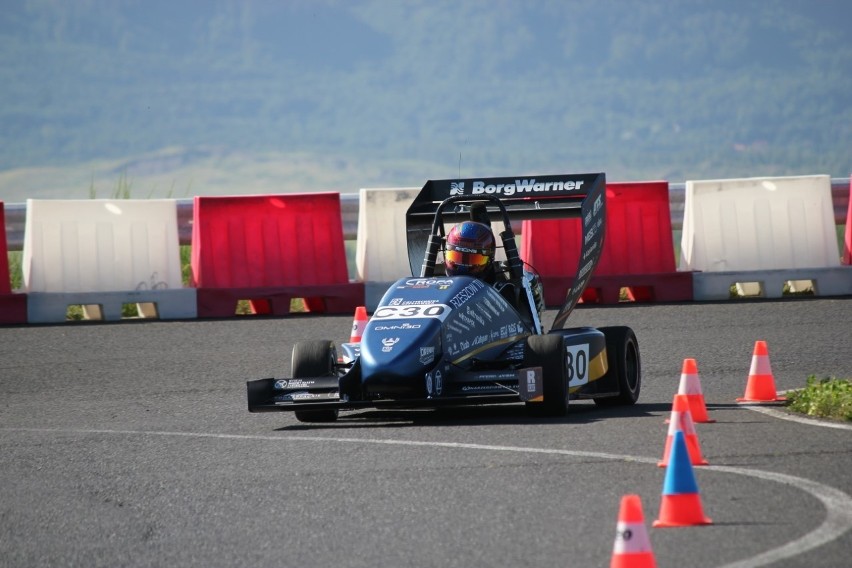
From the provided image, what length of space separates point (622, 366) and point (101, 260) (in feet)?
26.1

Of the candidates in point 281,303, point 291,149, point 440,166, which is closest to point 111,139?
point 291,149

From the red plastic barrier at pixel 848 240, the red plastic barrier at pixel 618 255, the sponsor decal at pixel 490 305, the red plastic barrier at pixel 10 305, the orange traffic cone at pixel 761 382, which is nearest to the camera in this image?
the orange traffic cone at pixel 761 382

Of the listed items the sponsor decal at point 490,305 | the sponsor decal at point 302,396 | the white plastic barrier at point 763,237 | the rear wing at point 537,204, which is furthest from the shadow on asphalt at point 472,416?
the white plastic barrier at point 763,237

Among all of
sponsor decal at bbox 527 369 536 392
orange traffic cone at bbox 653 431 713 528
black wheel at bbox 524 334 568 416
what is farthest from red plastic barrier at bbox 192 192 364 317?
orange traffic cone at bbox 653 431 713 528

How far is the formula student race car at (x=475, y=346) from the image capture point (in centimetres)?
1083

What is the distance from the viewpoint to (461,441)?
9828 mm

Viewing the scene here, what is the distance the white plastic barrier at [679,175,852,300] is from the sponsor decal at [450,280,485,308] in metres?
7.43

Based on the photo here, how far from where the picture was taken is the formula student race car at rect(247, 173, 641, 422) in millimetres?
10828

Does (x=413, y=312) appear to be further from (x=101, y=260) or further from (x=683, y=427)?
(x=101, y=260)

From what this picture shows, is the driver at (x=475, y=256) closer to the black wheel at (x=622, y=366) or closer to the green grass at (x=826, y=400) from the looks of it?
the black wheel at (x=622, y=366)

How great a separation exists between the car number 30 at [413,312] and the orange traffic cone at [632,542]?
517 cm

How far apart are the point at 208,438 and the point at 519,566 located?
431 centimetres

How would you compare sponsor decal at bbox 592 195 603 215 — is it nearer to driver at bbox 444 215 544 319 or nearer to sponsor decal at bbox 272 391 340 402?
driver at bbox 444 215 544 319

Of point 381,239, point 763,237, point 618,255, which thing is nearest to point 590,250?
point 618,255
